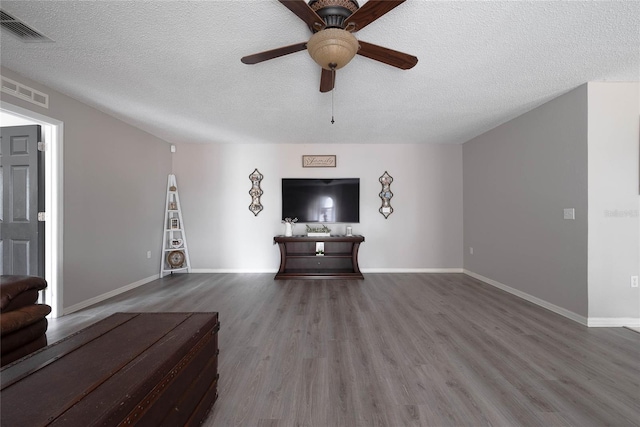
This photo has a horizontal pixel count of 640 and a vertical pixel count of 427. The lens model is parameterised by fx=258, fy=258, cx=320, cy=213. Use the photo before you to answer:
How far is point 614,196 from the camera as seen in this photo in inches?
105

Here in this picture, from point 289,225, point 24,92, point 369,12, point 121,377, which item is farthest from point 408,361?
point 24,92

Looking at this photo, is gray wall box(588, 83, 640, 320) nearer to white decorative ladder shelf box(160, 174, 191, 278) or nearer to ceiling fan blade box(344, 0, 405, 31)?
ceiling fan blade box(344, 0, 405, 31)

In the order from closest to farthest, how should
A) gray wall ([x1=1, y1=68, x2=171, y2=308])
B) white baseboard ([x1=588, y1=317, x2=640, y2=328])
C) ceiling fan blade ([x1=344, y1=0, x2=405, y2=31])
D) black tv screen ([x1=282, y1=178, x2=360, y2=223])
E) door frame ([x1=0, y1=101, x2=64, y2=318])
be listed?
ceiling fan blade ([x1=344, y1=0, x2=405, y2=31])
white baseboard ([x1=588, y1=317, x2=640, y2=328])
door frame ([x1=0, y1=101, x2=64, y2=318])
gray wall ([x1=1, y1=68, x2=171, y2=308])
black tv screen ([x1=282, y1=178, x2=360, y2=223])

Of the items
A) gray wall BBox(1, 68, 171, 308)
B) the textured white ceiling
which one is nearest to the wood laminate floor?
gray wall BBox(1, 68, 171, 308)

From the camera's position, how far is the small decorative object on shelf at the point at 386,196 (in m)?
4.95

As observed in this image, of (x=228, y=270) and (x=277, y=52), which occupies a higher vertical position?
(x=277, y=52)

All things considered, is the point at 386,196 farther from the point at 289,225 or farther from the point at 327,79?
the point at 327,79

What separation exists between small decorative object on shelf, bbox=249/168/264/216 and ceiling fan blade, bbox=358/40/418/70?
136 inches

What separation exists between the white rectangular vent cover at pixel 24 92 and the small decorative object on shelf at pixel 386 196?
468 centimetres

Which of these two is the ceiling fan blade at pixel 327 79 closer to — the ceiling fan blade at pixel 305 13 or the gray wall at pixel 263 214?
the ceiling fan blade at pixel 305 13

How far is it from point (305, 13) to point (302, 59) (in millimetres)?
800

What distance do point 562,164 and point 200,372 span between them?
3965mm

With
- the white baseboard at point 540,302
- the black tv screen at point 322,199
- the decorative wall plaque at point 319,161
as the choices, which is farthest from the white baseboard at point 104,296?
the white baseboard at point 540,302

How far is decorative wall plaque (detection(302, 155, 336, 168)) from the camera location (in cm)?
495
